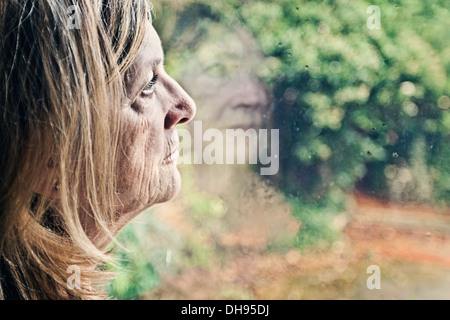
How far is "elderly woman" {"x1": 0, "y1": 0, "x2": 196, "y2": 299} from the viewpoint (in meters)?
0.64

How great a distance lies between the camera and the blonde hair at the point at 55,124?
0.64m

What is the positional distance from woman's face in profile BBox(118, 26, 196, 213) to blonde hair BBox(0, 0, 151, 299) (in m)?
0.03

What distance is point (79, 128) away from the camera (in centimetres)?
67

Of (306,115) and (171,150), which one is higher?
(306,115)

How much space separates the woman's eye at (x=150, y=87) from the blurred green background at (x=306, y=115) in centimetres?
112

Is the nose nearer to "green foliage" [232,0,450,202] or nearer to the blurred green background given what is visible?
the blurred green background

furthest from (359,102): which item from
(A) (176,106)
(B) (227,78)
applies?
(A) (176,106)

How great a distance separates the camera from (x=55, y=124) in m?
0.65

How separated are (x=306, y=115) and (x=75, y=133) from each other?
1.64 m

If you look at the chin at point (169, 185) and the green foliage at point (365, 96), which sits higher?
the green foliage at point (365, 96)
